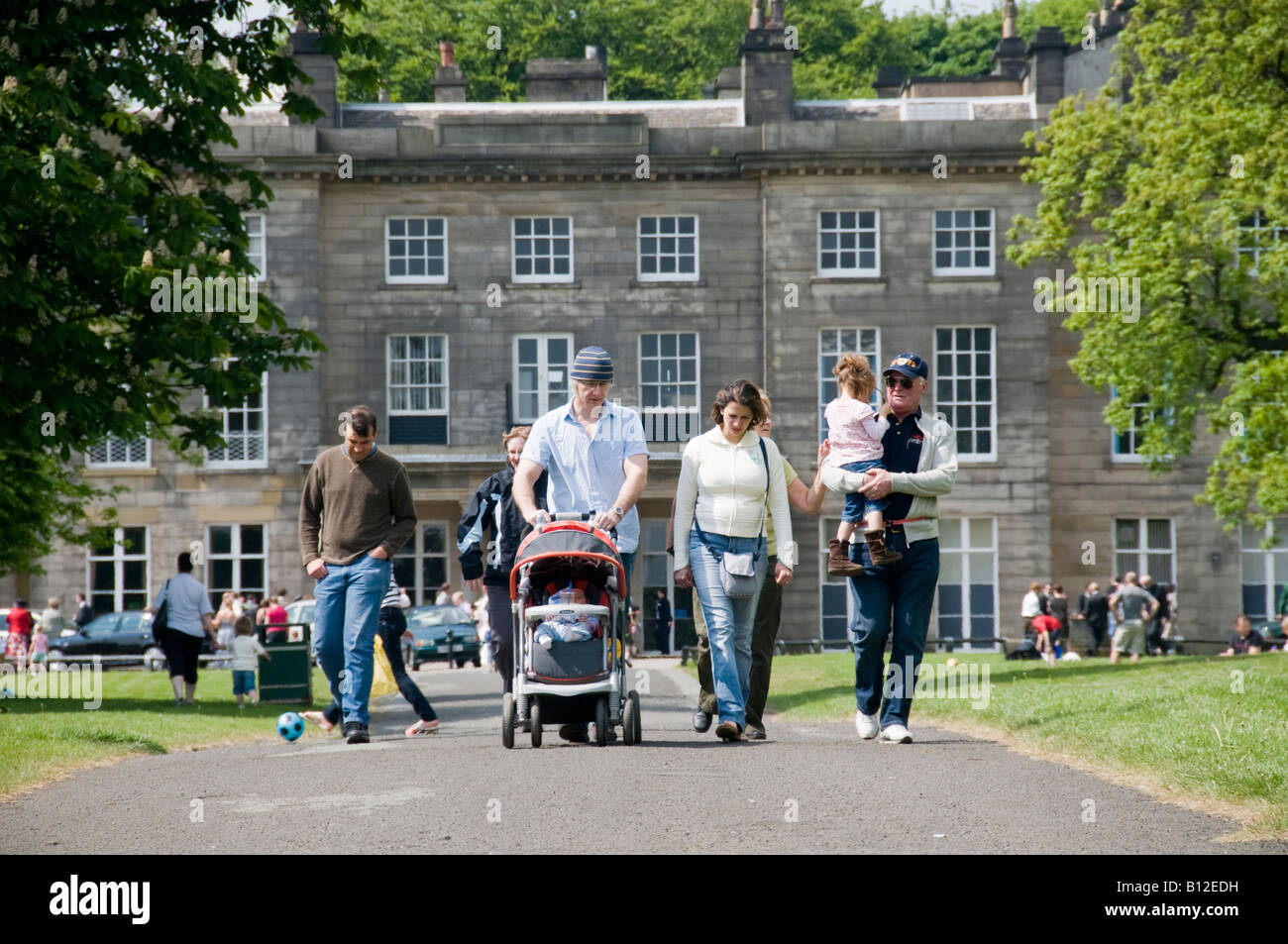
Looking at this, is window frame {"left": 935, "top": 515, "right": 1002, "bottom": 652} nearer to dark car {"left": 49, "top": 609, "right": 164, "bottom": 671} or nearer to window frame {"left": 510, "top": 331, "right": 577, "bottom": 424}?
window frame {"left": 510, "top": 331, "right": 577, "bottom": 424}

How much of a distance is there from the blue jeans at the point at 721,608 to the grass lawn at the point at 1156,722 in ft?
6.26

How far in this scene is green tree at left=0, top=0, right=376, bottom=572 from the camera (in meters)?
18.6

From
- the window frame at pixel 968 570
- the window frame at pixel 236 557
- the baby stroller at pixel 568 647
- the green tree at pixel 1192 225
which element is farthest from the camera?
the window frame at pixel 236 557

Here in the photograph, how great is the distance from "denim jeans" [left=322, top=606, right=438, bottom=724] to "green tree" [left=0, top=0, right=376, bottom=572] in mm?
6096

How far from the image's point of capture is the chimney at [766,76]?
144 feet

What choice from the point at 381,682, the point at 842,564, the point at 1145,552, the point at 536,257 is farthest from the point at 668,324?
the point at 842,564

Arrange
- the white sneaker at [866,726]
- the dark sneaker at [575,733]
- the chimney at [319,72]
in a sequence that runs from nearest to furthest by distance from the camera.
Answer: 1. the dark sneaker at [575,733]
2. the white sneaker at [866,726]
3. the chimney at [319,72]

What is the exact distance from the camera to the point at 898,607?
433 inches

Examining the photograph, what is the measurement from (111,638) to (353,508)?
2982 cm

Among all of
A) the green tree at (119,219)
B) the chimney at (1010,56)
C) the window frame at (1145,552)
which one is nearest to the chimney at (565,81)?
the chimney at (1010,56)

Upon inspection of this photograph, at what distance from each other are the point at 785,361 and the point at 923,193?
5191 mm

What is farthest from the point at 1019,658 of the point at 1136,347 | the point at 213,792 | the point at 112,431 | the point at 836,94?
the point at 836,94

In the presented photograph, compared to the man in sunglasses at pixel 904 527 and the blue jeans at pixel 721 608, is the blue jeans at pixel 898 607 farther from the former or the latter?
the blue jeans at pixel 721 608

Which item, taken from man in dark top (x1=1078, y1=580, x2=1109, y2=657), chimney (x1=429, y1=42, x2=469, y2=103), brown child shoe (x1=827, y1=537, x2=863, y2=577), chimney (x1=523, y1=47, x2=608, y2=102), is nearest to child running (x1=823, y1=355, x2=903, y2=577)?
brown child shoe (x1=827, y1=537, x2=863, y2=577)
